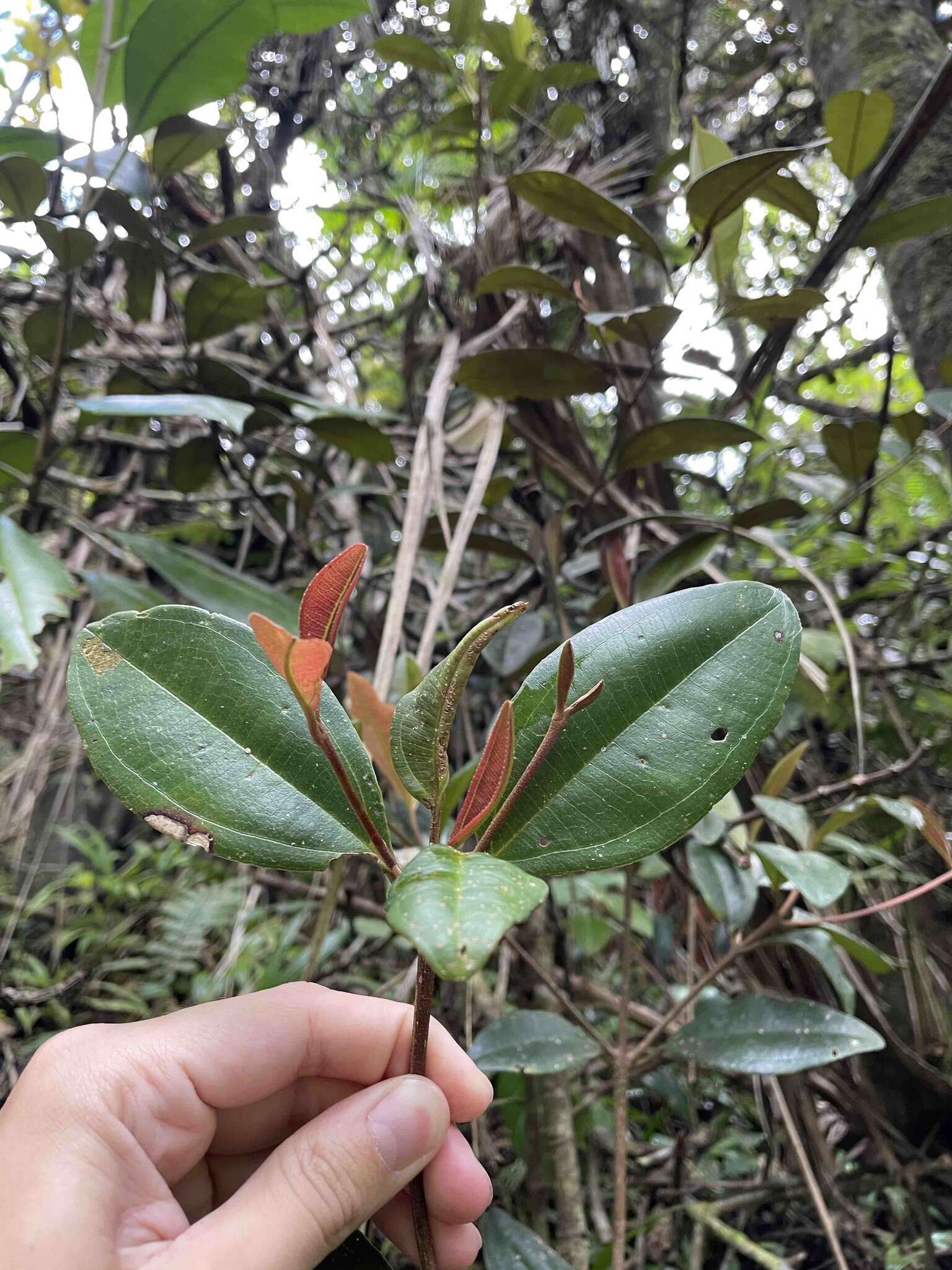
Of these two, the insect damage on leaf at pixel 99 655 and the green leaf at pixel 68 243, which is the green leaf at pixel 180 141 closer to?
the green leaf at pixel 68 243

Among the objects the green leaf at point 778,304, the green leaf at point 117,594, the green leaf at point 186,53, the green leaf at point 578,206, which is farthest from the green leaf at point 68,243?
the green leaf at point 778,304

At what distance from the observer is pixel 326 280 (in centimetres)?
191

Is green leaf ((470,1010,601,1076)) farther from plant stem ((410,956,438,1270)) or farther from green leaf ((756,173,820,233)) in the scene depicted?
green leaf ((756,173,820,233))

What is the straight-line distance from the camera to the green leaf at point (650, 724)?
1.05 ft

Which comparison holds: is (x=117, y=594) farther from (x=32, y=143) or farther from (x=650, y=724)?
(x=650, y=724)

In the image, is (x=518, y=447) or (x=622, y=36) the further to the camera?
(x=622, y=36)

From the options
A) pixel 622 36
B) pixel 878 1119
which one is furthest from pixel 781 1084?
pixel 622 36

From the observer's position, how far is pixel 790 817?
2.01ft

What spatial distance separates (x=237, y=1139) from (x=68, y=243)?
92 centimetres

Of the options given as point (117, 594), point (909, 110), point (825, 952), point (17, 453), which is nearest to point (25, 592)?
point (117, 594)

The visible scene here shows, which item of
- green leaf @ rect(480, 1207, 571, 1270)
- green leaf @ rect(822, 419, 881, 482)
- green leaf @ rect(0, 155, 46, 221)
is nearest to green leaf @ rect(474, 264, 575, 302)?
green leaf @ rect(822, 419, 881, 482)

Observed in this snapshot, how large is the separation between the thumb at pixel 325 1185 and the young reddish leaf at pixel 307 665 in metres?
0.24

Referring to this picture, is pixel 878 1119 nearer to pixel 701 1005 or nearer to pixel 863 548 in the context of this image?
pixel 701 1005

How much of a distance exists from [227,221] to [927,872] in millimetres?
1422
